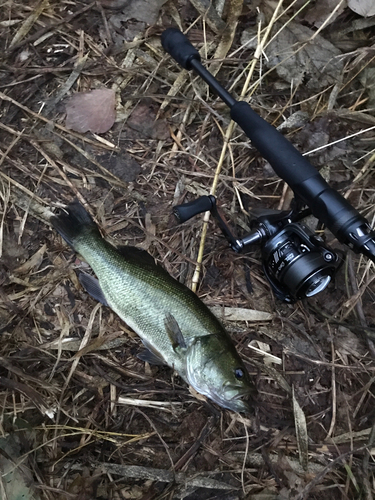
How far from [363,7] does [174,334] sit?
9.12 feet

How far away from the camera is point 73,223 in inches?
112

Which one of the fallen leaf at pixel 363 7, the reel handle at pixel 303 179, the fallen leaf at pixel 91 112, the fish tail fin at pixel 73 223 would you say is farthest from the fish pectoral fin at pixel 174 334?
the fallen leaf at pixel 363 7

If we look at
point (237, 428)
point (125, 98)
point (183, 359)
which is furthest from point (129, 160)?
point (237, 428)

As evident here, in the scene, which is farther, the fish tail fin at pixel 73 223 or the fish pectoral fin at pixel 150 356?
the fish tail fin at pixel 73 223

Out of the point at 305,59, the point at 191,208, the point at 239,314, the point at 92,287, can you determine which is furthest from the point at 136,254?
the point at 305,59

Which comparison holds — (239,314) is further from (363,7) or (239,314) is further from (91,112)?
(363,7)

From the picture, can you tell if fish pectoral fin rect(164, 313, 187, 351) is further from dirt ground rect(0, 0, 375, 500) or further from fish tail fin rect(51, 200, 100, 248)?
fish tail fin rect(51, 200, 100, 248)

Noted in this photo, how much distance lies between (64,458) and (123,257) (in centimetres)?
134

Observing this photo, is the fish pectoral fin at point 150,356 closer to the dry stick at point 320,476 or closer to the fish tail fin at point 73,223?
the fish tail fin at point 73,223

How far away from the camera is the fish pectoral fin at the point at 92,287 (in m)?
2.83

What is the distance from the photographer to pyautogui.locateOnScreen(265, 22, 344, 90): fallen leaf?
10.8 feet

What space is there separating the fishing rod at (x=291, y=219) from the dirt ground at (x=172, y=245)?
41 centimetres

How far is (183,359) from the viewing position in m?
2.59

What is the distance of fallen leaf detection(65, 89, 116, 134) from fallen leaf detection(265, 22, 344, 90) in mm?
1245
